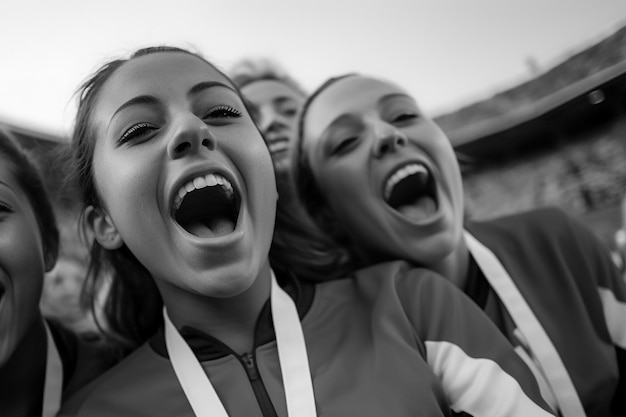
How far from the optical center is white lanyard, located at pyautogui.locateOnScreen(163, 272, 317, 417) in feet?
2.94

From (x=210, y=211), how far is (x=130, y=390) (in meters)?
0.43

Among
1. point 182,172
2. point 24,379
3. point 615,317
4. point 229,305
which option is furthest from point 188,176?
point 615,317

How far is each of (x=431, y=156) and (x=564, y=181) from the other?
210 centimetres

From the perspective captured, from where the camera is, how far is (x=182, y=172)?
0.91m

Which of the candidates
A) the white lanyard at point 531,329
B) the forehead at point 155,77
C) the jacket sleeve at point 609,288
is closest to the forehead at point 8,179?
the forehead at point 155,77

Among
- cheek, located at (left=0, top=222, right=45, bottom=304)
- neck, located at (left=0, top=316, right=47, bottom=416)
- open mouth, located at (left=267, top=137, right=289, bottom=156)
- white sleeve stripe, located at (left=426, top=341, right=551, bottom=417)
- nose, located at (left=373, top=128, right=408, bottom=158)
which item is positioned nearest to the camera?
white sleeve stripe, located at (left=426, top=341, right=551, bottom=417)

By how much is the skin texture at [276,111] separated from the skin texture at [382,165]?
479 mm

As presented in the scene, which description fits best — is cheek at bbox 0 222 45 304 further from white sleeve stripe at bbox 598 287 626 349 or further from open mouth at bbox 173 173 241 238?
white sleeve stripe at bbox 598 287 626 349

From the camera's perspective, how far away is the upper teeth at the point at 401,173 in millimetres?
1278

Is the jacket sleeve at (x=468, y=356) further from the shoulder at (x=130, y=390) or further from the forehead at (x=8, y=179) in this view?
the forehead at (x=8, y=179)

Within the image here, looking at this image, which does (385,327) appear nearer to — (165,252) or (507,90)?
(165,252)

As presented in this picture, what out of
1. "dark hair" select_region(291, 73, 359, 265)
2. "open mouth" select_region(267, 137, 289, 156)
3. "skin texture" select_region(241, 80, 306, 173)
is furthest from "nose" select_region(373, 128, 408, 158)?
"open mouth" select_region(267, 137, 289, 156)

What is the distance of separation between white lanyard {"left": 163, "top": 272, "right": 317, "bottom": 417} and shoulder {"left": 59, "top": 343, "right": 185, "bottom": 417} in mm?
38

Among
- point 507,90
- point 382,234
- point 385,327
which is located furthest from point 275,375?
point 507,90
